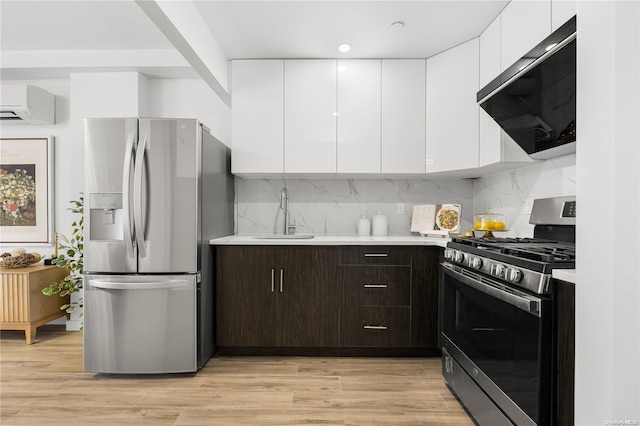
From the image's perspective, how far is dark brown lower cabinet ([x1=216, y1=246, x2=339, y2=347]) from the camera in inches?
109

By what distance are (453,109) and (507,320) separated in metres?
1.76

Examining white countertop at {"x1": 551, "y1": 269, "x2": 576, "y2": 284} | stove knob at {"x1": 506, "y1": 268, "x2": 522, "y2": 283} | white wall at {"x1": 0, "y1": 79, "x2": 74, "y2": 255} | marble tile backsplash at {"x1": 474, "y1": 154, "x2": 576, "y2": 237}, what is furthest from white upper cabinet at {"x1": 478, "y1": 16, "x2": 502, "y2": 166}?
white wall at {"x1": 0, "y1": 79, "x2": 74, "y2": 255}

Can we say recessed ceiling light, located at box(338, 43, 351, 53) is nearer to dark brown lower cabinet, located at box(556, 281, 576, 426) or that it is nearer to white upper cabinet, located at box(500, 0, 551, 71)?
white upper cabinet, located at box(500, 0, 551, 71)

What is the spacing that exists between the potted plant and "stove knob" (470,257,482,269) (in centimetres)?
299

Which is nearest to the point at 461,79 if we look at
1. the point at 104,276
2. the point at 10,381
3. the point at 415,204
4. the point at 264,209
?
the point at 415,204

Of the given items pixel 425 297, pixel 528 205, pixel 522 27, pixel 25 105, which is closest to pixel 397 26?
pixel 522 27

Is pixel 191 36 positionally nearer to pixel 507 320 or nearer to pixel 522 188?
pixel 507 320

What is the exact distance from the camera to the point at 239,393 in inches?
89.0

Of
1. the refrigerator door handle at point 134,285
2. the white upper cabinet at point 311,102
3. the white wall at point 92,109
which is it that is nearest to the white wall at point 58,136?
the white wall at point 92,109

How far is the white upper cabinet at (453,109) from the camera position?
8.75ft

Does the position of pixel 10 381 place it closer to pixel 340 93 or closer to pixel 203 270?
pixel 203 270

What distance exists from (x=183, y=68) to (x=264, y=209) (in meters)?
1.42

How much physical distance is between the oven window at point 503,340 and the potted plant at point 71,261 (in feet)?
9.68

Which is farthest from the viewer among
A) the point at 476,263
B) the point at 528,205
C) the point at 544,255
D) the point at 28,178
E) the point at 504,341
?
the point at 28,178
